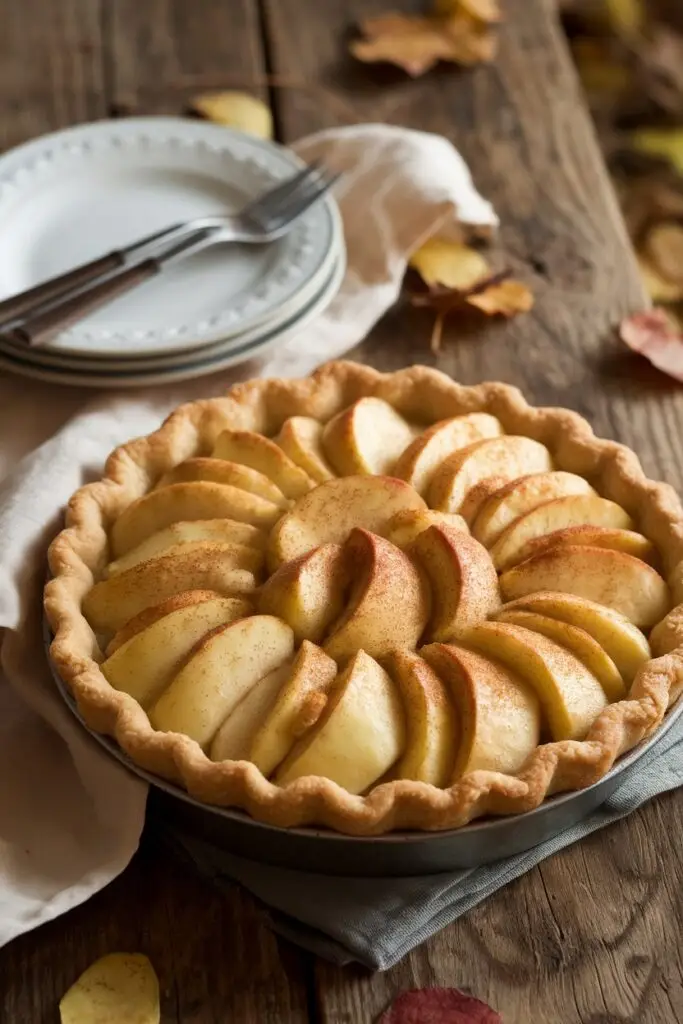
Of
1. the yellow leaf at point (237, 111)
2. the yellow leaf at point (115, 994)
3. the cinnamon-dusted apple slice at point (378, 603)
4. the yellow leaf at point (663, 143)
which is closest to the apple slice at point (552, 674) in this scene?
the cinnamon-dusted apple slice at point (378, 603)

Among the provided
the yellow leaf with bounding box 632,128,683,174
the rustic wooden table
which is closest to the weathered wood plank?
the rustic wooden table

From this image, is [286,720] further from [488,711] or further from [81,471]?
[81,471]

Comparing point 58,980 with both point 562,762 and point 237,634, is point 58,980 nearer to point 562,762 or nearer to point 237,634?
point 237,634

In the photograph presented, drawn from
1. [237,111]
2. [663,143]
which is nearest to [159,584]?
[237,111]

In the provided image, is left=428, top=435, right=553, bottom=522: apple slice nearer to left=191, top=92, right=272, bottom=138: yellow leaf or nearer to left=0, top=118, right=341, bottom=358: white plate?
left=0, top=118, right=341, bottom=358: white plate

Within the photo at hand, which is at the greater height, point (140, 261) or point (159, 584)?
point (140, 261)

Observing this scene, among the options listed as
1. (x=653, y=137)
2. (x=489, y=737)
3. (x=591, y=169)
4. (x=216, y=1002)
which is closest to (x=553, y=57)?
(x=591, y=169)
